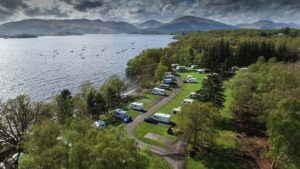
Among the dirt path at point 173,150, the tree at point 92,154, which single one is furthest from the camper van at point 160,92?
the tree at point 92,154

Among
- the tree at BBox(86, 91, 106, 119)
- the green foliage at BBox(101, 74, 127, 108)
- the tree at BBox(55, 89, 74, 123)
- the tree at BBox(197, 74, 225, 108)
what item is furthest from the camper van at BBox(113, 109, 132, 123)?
the tree at BBox(197, 74, 225, 108)

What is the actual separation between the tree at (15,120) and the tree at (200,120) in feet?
87.9

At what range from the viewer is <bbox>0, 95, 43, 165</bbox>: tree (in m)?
43.8

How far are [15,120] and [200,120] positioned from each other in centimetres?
3173

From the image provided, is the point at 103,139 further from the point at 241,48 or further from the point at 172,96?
the point at 241,48

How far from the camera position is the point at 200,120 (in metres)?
40.6

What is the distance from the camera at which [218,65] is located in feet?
373

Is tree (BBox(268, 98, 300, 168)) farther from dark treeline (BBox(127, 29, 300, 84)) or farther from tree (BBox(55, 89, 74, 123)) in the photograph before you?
dark treeline (BBox(127, 29, 300, 84))

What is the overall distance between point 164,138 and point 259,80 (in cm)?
2812

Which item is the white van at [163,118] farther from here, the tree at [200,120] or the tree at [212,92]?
the tree at [200,120]

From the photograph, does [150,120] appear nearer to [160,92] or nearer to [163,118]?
[163,118]

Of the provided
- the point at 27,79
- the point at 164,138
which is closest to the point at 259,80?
the point at 164,138

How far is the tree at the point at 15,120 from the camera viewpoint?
A: 4384 centimetres

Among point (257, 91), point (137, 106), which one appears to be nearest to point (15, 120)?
point (137, 106)
